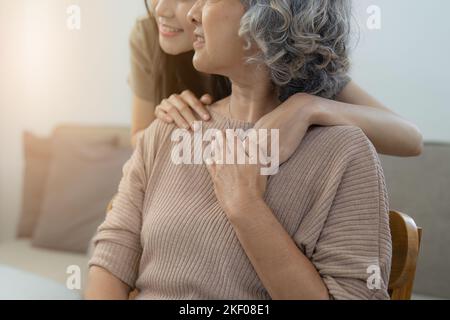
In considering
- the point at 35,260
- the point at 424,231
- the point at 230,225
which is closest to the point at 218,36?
the point at 230,225

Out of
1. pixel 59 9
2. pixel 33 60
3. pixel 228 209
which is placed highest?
pixel 59 9

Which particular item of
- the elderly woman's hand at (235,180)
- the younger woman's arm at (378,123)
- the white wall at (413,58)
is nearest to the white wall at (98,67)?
the white wall at (413,58)

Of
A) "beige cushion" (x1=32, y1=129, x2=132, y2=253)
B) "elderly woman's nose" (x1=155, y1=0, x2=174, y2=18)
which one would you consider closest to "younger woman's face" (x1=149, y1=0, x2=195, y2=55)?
"elderly woman's nose" (x1=155, y1=0, x2=174, y2=18)

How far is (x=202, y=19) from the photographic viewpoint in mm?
850

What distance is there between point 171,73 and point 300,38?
41cm

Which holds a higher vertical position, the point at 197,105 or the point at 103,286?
the point at 197,105

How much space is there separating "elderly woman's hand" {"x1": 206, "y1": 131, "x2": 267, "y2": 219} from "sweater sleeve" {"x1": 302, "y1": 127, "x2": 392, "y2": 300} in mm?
91

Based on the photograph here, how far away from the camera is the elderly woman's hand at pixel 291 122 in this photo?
0.83 metres

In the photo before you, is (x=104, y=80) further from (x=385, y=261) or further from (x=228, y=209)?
(x=385, y=261)

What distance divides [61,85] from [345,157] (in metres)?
0.82

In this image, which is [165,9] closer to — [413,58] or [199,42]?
[199,42]

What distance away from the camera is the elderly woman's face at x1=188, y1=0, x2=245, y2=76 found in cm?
84

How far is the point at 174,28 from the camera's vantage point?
1.04 metres
